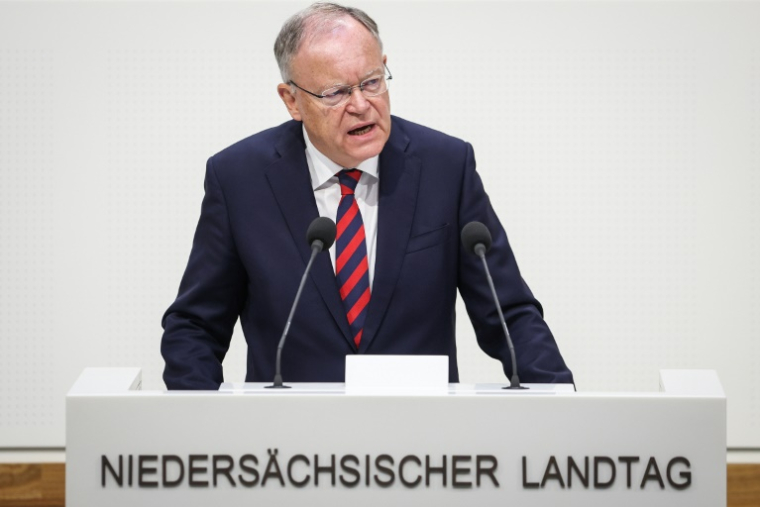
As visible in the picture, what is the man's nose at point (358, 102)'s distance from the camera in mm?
2580

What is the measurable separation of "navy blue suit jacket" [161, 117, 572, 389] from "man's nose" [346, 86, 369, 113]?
0.68 feet

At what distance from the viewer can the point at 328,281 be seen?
103 inches

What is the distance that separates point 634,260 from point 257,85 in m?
1.54

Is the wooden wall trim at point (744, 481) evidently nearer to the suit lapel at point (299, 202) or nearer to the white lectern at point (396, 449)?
the suit lapel at point (299, 202)

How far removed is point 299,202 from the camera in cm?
271

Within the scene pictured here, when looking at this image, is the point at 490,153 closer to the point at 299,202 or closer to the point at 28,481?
the point at 299,202

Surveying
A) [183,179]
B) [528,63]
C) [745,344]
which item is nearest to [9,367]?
[183,179]

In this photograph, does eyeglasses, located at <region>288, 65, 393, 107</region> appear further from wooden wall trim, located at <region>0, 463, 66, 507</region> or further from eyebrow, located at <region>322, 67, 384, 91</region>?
wooden wall trim, located at <region>0, 463, 66, 507</region>

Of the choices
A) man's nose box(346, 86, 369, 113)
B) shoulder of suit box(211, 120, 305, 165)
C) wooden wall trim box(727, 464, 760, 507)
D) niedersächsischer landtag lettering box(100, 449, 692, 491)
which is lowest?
wooden wall trim box(727, 464, 760, 507)

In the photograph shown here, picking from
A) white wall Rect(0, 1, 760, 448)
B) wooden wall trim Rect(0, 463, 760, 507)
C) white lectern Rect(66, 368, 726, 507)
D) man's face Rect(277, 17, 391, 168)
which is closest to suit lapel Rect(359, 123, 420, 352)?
man's face Rect(277, 17, 391, 168)

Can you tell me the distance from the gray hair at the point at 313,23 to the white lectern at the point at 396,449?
110 cm

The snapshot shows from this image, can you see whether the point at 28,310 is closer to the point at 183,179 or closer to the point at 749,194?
the point at 183,179

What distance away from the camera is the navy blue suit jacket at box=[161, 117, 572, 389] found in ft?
8.61

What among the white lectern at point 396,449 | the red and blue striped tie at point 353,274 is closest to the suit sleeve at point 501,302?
the red and blue striped tie at point 353,274
